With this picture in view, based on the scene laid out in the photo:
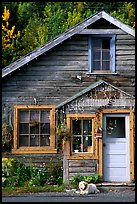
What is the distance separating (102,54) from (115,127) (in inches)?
98.3

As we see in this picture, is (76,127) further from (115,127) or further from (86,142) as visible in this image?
(115,127)

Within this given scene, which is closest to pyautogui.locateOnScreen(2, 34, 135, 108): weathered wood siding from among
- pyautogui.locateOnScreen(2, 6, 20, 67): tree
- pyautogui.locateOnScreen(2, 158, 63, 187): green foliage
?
pyautogui.locateOnScreen(2, 158, 63, 187): green foliage

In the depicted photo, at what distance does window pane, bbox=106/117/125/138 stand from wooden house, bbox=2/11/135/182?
0.03m

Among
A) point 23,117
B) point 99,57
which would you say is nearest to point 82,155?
point 23,117

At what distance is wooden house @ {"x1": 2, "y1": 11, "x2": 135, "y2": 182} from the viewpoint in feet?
50.1

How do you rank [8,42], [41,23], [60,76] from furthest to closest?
[41,23]
[8,42]
[60,76]

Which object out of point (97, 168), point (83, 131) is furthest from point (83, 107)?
point (97, 168)

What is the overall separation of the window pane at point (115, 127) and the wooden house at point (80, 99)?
32 mm

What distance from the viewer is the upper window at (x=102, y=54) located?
624 inches

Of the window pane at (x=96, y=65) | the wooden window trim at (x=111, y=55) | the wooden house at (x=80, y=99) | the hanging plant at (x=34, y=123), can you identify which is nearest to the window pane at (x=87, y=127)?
the wooden house at (x=80, y=99)

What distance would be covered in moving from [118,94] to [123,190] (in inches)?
119

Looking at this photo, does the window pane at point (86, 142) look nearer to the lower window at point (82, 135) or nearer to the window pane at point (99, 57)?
the lower window at point (82, 135)

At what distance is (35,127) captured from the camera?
51.3 ft

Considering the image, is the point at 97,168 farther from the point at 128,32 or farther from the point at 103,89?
the point at 128,32
